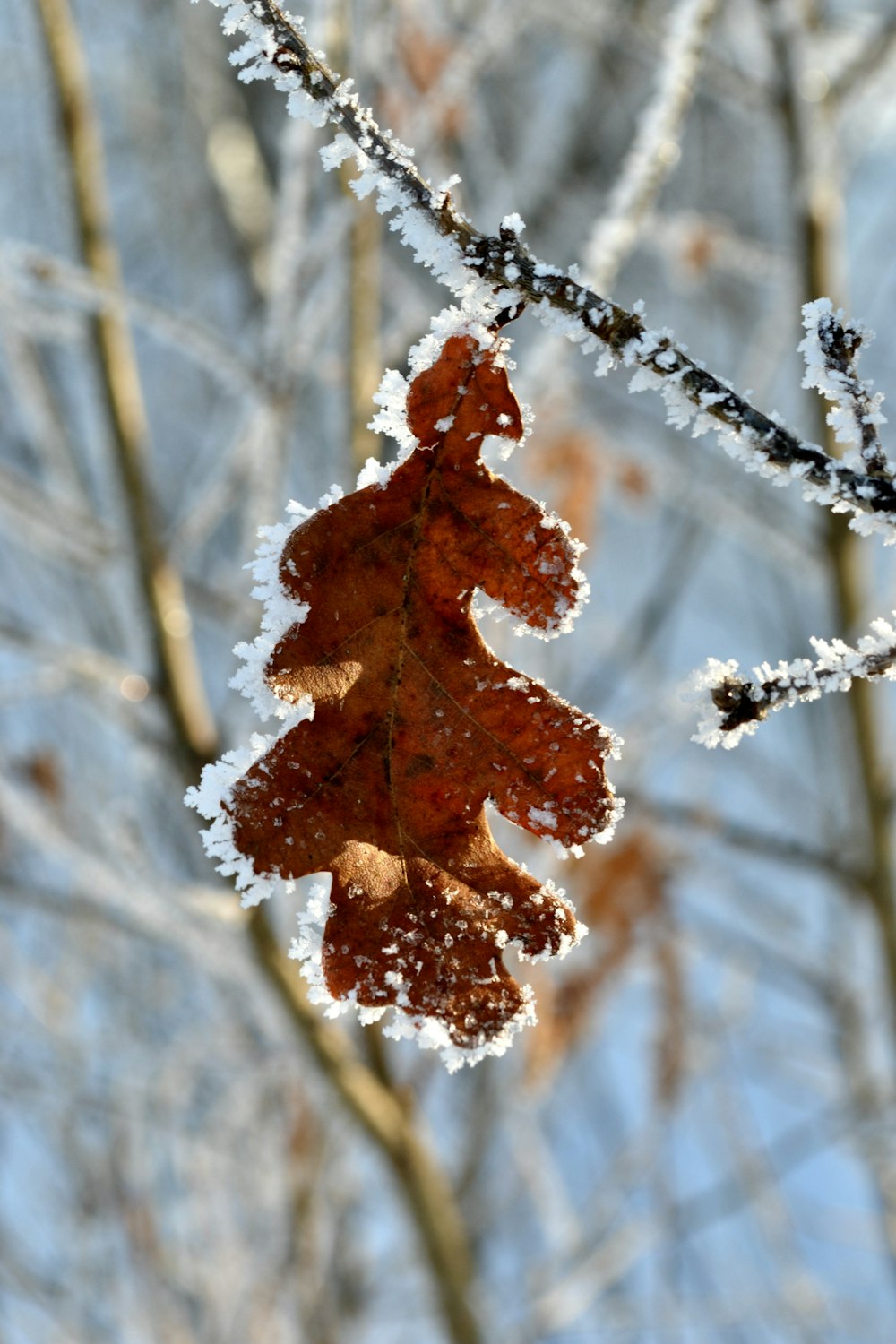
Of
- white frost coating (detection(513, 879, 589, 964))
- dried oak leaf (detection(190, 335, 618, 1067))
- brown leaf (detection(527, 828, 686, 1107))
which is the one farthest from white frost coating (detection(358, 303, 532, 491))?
brown leaf (detection(527, 828, 686, 1107))

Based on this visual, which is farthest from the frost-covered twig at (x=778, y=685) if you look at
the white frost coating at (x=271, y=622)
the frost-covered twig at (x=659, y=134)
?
the frost-covered twig at (x=659, y=134)

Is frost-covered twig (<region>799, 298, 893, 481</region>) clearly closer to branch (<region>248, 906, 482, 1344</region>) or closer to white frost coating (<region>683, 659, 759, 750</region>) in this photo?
white frost coating (<region>683, 659, 759, 750</region>)

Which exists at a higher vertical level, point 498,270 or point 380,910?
point 498,270

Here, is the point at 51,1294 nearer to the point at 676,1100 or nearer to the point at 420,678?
the point at 676,1100

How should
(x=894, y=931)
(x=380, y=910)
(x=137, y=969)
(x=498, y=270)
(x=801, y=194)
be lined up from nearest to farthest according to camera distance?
(x=498, y=270), (x=380, y=910), (x=801, y=194), (x=894, y=931), (x=137, y=969)

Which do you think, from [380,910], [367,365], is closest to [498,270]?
[380,910]
